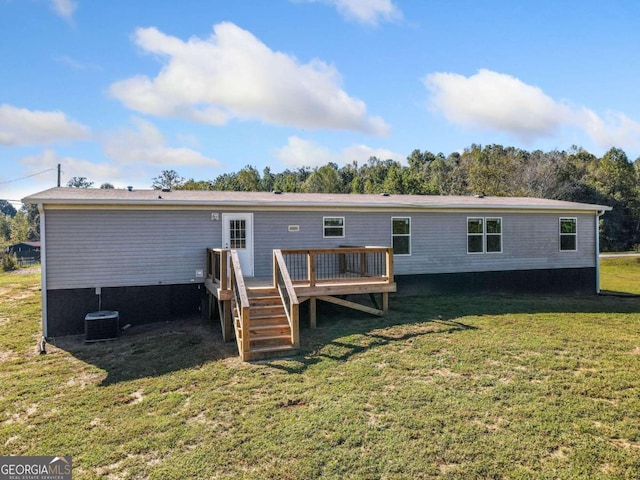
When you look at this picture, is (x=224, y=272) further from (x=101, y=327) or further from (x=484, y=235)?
(x=484, y=235)

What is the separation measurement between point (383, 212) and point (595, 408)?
A: 688cm

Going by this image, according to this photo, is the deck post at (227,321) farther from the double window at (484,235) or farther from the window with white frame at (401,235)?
the double window at (484,235)

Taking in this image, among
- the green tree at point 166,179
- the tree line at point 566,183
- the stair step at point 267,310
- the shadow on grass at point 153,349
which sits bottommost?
the shadow on grass at point 153,349

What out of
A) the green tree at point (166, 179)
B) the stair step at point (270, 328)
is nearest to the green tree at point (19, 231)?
the green tree at point (166, 179)

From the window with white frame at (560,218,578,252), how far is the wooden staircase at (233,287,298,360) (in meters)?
9.85

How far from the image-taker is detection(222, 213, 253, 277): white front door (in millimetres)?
9023

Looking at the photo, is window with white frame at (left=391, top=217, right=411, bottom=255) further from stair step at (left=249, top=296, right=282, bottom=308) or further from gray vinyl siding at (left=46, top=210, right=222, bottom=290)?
gray vinyl siding at (left=46, top=210, right=222, bottom=290)

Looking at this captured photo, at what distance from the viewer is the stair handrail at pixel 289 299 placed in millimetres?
6238

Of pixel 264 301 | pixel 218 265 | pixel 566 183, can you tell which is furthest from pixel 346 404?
pixel 566 183

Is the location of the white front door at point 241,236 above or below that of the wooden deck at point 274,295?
above

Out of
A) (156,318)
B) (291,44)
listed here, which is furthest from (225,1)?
(156,318)

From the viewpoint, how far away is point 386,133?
122 ft

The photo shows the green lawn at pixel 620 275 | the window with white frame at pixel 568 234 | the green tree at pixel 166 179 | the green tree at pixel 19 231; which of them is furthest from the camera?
the green tree at pixel 166 179

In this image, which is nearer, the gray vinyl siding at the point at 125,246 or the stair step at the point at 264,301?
the stair step at the point at 264,301
